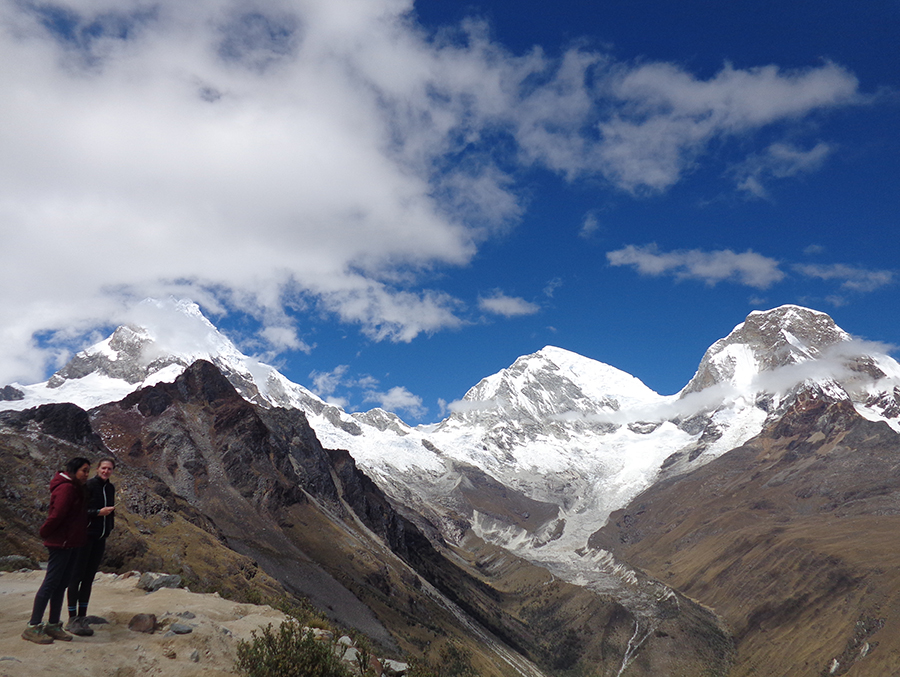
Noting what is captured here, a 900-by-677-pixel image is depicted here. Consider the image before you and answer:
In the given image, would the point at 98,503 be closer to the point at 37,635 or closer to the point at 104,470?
the point at 104,470

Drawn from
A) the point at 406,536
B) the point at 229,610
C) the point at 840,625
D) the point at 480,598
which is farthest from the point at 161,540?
the point at 840,625

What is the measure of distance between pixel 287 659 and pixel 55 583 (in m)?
5.70

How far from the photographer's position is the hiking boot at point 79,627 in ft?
47.4

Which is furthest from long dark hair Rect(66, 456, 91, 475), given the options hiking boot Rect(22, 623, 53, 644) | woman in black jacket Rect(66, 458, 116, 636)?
hiking boot Rect(22, 623, 53, 644)

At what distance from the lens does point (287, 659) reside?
14.8 meters

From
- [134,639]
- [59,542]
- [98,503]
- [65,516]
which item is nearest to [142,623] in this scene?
[134,639]

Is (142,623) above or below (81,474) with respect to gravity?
below

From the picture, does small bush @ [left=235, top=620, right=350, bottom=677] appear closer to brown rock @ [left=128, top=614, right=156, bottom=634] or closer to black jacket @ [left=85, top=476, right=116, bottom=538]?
brown rock @ [left=128, top=614, right=156, bottom=634]

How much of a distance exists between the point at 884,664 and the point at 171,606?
510 ft

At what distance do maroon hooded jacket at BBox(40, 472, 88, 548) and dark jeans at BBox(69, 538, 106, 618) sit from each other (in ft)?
1.38

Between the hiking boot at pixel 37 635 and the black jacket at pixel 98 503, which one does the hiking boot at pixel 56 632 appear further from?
the black jacket at pixel 98 503

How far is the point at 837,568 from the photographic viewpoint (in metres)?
176

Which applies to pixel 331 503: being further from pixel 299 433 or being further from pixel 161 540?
pixel 161 540

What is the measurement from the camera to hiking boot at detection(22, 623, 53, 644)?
44.2 ft
